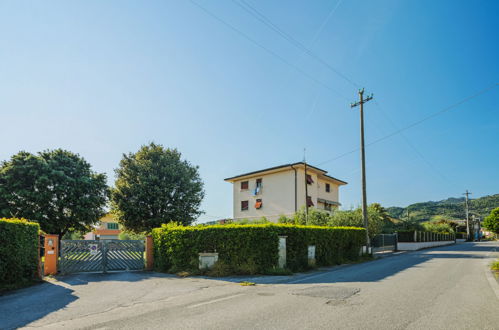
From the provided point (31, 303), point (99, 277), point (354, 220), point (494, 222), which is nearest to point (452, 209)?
point (494, 222)

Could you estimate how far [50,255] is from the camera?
13516mm

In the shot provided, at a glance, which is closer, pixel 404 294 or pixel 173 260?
pixel 404 294

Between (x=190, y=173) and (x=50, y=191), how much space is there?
451 inches

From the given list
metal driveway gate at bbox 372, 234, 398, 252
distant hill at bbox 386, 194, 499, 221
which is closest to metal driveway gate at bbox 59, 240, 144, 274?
metal driveway gate at bbox 372, 234, 398, 252

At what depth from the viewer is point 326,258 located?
16797 millimetres

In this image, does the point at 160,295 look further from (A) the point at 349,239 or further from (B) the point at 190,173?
(B) the point at 190,173

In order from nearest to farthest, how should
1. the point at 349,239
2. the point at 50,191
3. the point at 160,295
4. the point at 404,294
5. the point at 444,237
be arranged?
the point at 404,294, the point at 160,295, the point at 349,239, the point at 50,191, the point at 444,237

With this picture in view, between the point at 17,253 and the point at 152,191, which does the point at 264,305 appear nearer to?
the point at 17,253

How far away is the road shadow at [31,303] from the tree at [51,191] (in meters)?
14.6

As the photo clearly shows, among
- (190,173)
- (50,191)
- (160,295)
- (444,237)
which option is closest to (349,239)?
(160,295)

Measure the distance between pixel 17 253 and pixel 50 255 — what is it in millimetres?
2763

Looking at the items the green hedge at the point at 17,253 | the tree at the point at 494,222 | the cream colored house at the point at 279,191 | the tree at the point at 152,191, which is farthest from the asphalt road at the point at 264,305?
the tree at the point at 494,222

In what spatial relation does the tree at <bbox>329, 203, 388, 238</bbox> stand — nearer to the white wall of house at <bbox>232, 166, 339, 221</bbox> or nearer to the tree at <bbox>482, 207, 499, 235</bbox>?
the white wall of house at <bbox>232, 166, 339, 221</bbox>

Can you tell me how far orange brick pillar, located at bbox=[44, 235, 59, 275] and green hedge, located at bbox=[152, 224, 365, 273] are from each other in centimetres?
436
